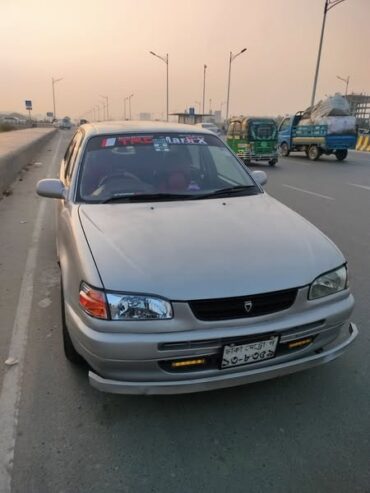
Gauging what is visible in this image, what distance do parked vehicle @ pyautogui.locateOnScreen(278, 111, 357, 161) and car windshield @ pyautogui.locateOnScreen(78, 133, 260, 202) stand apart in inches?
682

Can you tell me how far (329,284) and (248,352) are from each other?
0.71m

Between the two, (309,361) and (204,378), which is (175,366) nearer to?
(204,378)

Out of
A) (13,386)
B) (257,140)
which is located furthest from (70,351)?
(257,140)

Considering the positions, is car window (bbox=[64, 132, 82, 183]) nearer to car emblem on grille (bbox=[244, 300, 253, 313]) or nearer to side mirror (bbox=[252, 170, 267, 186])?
side mirror (bbox=[252, 170, 267, 186])

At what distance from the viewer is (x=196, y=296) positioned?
224 cm

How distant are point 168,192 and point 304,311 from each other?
1632 mm

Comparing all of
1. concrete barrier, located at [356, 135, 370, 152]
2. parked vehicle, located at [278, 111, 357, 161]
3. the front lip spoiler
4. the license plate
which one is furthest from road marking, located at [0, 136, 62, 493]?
concrete barrier, located at [356, 135, 370, 152]

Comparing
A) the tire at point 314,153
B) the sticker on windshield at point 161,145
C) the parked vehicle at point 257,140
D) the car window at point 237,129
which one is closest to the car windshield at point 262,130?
the parked vehicle at point 257,140

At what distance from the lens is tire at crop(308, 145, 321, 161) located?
2081cm

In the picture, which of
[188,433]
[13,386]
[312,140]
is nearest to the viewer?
[188,433]

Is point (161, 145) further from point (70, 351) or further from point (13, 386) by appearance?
point (13, 386)

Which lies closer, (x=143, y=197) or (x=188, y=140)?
(x=143, y=197)

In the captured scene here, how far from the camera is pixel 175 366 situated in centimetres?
230

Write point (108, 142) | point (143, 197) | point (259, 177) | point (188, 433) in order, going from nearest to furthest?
point (188, 433), point (143, 197), point (108, 142), point (259, 177)
